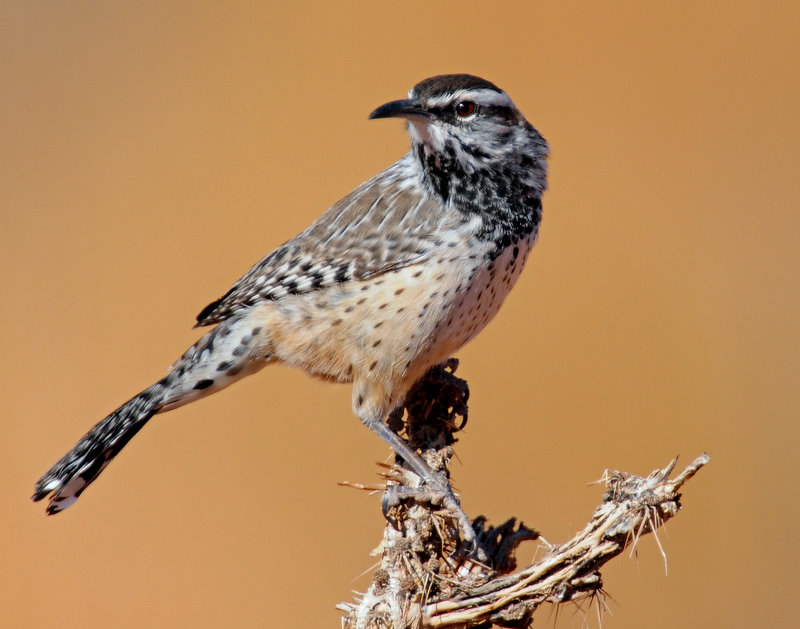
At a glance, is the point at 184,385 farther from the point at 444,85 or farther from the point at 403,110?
the point at 444,85

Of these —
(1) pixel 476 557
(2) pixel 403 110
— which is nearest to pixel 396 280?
(2) pixel 403 110

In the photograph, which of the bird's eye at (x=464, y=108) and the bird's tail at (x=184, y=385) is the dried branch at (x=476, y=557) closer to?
the bird's tail at (x=184, y=385)

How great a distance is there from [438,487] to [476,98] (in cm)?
121

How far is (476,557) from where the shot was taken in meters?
1.98

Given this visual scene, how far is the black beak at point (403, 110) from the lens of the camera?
243 cm

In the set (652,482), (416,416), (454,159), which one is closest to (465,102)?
(454,159)

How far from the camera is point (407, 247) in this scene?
256 centimetres

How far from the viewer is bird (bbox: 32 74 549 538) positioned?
2.50 metres

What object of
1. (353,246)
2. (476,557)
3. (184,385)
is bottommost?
(476,557)

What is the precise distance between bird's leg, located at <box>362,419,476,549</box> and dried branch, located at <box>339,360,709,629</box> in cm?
2

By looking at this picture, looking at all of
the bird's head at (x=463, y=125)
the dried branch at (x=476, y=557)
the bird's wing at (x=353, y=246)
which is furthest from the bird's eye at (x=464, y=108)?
the dried branch at (x=476, y=557)

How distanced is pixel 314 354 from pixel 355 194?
592 millimetres

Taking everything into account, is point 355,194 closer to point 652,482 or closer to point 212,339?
point 212,339

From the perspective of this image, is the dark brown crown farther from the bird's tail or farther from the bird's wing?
the bird's tail
